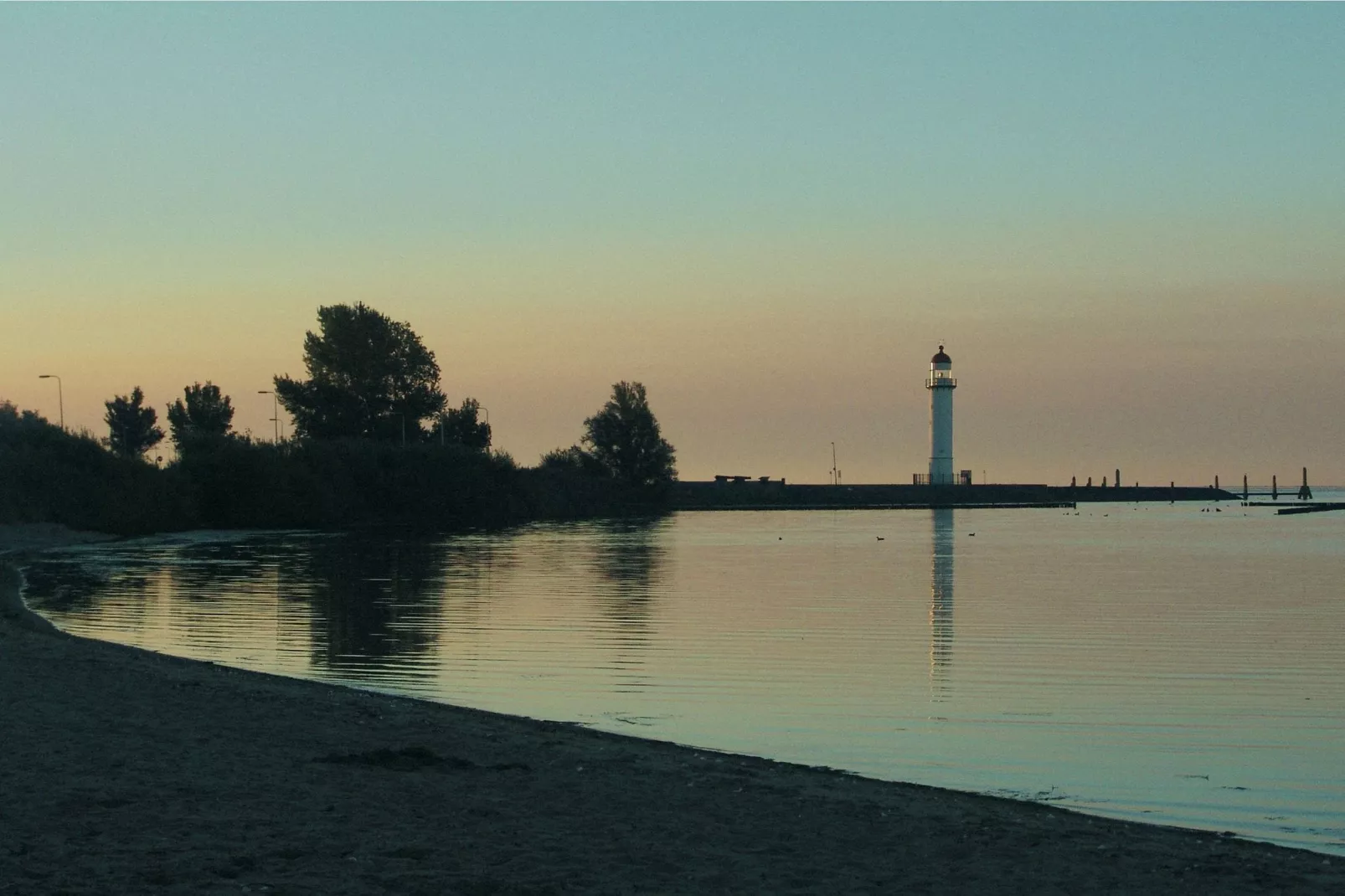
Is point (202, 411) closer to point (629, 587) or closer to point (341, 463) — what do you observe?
point (341, 463)

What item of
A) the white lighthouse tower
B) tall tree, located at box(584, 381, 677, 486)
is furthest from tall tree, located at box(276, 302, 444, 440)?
the white lighthouse tower

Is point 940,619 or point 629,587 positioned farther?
point 629,587

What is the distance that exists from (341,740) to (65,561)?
43724 mm

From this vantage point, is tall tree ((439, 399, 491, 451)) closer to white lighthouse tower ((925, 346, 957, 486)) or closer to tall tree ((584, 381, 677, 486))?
tall tree ((584, 381, 677, 486))

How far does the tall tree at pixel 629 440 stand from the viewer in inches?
5354

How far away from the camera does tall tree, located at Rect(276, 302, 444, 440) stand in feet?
382

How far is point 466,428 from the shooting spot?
121938 millimetres

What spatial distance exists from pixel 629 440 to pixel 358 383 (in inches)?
1156

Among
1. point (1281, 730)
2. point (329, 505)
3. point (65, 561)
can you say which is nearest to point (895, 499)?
point (329, 505)

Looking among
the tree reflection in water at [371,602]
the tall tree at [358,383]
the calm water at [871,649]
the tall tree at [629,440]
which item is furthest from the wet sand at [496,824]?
the tall tree at [629,440]

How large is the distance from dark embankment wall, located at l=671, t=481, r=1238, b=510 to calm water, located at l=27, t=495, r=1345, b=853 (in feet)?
306

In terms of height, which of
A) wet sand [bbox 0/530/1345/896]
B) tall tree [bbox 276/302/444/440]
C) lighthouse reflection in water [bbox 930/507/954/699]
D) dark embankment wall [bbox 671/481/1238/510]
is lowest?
lighthouse reflection in water [bbox 930/507/954/699]

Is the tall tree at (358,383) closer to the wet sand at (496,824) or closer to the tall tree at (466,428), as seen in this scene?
the tall tree at (466,428)

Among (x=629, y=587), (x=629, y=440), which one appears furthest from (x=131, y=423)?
(x=629, y=587)
